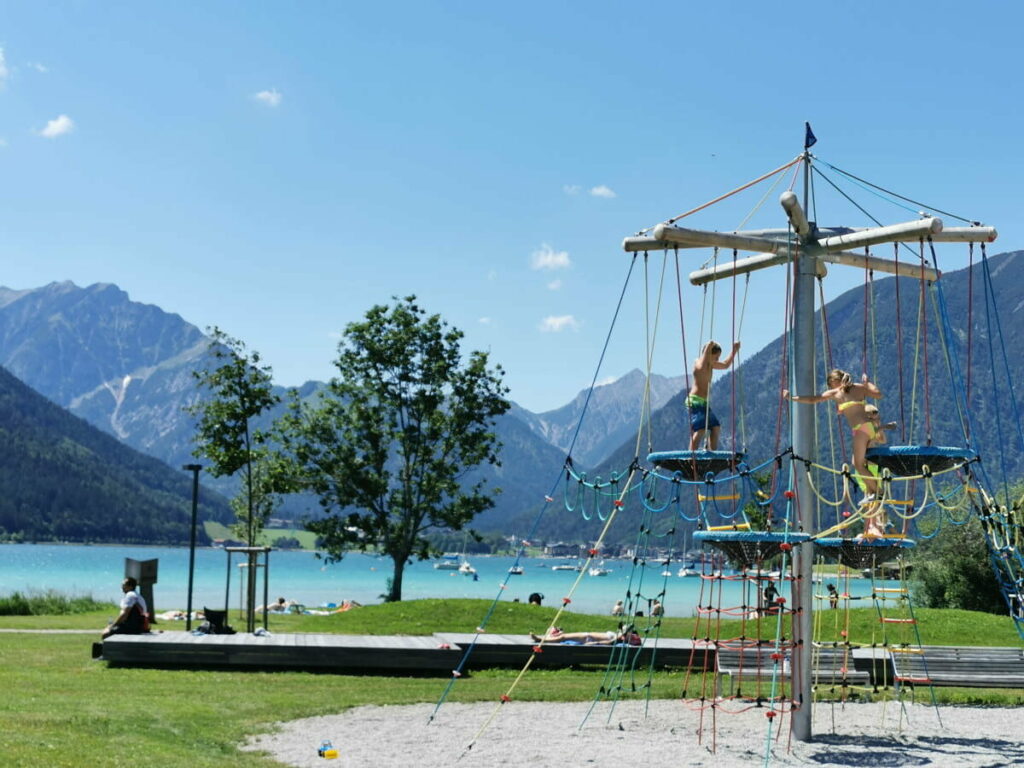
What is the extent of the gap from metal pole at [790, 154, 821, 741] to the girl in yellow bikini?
260 mm

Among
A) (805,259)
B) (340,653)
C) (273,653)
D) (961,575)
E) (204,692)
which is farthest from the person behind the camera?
(961,575)

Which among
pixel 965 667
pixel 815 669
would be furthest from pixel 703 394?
pixel 965 667

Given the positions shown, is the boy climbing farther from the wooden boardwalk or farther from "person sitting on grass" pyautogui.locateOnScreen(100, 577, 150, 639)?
"person sitting on grass" pyautogui.locateOnScreen(100, 577, 150, 639)

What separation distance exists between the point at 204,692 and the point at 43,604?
19542 mm

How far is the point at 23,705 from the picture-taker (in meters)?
13.6

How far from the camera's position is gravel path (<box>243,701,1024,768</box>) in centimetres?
1260

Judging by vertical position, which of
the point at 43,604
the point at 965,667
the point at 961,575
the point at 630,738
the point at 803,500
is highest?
the point at 803,500

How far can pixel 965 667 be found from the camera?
68.0ft

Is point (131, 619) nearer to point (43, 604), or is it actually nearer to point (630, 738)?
point (630, 738)

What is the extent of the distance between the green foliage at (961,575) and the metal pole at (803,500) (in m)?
25.4

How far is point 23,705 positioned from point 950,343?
11.6m

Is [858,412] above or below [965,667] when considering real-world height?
→ above

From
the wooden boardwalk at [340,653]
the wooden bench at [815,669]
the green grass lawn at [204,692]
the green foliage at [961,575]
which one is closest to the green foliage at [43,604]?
the green grass lawn at [204,692]

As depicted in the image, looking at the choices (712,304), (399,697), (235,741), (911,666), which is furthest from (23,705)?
(911,666)
